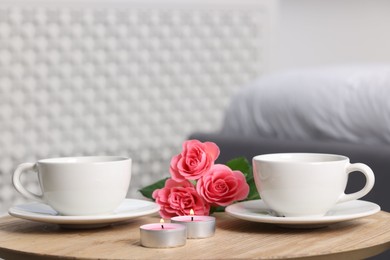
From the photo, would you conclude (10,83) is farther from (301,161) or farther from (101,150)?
(301,161)

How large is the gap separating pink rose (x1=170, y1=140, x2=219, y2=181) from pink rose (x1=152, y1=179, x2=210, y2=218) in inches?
0.7

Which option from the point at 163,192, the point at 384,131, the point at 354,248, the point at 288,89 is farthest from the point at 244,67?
the point at 354,248

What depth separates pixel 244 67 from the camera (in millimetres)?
3141

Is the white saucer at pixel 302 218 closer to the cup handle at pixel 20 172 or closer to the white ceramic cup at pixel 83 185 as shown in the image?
the white ceramic cup at pixel 83 185

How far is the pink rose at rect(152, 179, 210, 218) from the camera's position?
1.10 meters

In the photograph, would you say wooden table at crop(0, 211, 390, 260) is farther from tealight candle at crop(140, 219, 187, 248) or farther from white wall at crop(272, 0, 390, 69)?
white wall at crop(272, 0, 390, 69)

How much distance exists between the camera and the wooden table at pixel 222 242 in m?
0.87

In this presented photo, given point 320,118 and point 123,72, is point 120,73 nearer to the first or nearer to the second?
point 123,72

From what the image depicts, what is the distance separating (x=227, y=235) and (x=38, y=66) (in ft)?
6.28

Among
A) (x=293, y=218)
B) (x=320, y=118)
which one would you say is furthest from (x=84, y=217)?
(x=320, y=118)

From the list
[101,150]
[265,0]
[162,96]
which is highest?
[265,0]

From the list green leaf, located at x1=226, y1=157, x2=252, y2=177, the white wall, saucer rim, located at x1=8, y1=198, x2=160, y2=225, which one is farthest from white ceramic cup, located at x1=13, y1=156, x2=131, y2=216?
the white wall

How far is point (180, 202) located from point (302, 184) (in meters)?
0.19

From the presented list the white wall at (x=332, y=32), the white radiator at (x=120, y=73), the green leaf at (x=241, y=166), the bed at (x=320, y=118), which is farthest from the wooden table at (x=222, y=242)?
the white wall at (x=332, y=32)
